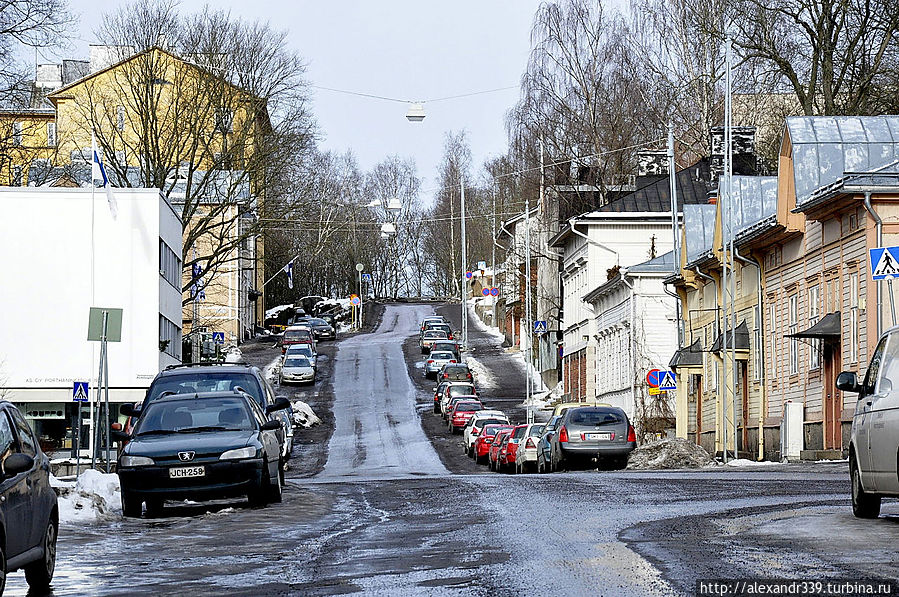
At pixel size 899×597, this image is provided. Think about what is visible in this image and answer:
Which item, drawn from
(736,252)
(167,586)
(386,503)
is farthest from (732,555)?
(736,252)

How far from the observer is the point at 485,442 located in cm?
4597

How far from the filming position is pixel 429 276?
149 meters

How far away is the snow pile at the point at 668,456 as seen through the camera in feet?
113

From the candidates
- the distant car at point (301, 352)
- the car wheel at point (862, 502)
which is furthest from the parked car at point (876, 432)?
the distant car at point (301, 352)

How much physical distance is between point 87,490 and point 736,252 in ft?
88.7

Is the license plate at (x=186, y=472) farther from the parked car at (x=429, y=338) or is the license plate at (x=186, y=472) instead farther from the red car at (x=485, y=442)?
the parked car at (x=429, y=338)

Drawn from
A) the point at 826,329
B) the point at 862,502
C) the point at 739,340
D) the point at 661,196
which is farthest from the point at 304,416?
the point at 862,502

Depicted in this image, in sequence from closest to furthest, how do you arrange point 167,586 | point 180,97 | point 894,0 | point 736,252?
point 167,586 → point 736,252 → point 894,0 → point 180,97

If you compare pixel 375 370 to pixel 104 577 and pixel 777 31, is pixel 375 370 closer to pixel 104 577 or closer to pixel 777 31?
pixel 777 31

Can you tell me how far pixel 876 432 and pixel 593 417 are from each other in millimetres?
18435

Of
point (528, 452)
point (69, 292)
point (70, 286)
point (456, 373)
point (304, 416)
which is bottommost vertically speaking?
point (528, 452)

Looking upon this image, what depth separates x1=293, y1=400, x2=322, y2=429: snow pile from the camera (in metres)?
61.4

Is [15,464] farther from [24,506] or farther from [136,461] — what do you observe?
[136,461]

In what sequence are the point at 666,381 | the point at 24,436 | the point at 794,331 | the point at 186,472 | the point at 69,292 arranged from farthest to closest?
the point at 69,292, the point at 666,381, the point at 794,331, the point at 186,472, the point at 24,436
